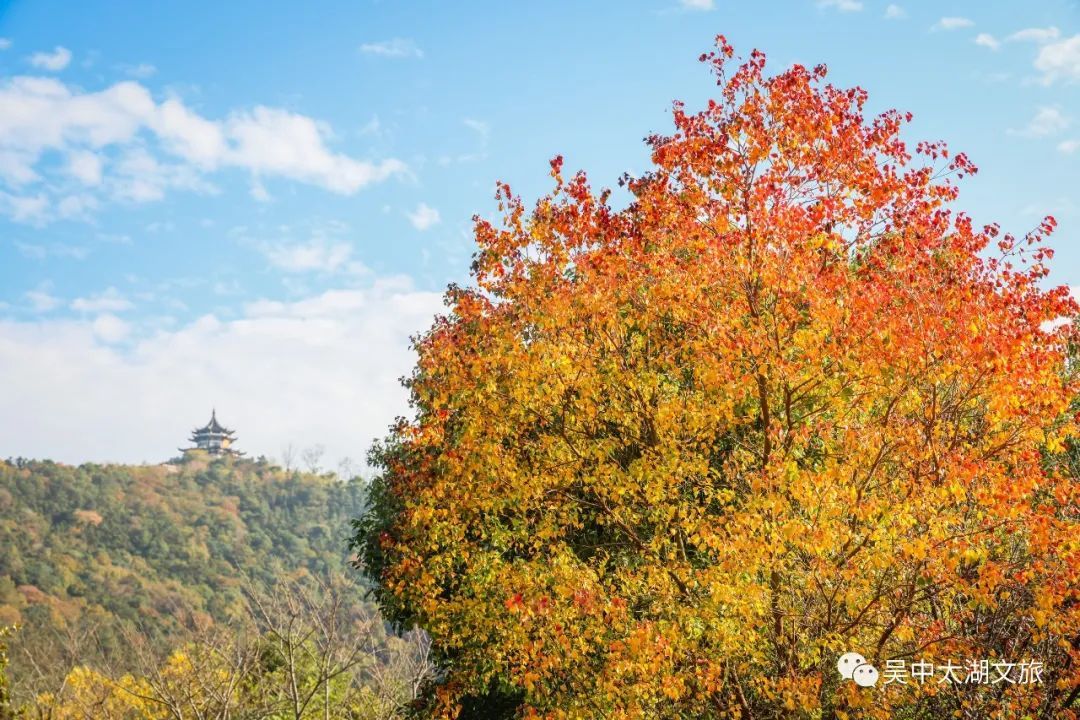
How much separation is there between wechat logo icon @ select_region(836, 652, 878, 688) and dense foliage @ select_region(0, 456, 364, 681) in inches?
1583

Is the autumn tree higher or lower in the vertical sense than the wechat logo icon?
higher

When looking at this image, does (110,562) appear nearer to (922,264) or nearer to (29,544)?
(29,544)

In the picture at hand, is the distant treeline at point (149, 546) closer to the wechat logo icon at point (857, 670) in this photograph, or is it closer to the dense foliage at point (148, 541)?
the dense foliage at point (148, 541)

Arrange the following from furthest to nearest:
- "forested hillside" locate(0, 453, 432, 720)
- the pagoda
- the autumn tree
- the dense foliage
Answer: the pagoda, the dense foliage, "forested hillside" locate(0, 453, 432, 720), the autumn tree

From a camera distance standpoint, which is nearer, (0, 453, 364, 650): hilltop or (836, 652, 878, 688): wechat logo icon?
(836, 652, 878, 688): wechat logo icon

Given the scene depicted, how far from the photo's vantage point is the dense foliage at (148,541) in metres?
59.6

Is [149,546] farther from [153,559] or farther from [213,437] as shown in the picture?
[213,437]

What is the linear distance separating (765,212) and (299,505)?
336 ft

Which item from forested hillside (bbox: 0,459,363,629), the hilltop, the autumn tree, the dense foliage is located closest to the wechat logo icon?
the autumn tree

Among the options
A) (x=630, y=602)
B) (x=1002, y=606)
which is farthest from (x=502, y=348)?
(x=1002, y=606)

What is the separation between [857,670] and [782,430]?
7.43 ft

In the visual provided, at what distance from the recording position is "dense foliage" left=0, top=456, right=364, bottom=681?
59594 millimetres

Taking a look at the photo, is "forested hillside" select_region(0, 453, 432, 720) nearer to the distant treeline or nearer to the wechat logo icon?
the distant treeline

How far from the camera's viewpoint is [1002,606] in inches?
341
